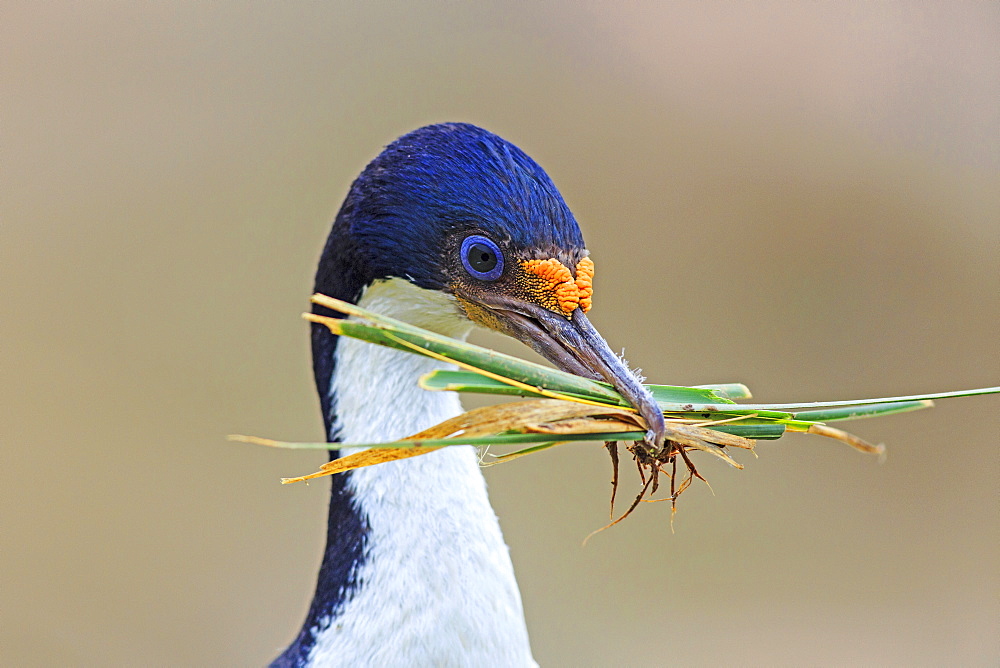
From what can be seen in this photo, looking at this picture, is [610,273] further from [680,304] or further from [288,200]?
[288,200]

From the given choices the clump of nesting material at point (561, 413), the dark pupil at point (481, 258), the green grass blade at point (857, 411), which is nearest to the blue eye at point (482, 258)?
the dark pupil at point (481, 258)

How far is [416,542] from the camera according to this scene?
197cm

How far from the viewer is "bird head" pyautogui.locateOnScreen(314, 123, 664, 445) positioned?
1865 millimetres

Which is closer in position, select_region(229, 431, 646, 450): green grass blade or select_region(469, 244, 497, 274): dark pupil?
select_region(229, 431, 646, 450): green grass blade

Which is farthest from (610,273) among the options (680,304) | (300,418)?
(300,418)

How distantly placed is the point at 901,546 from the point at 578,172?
3.17 metres

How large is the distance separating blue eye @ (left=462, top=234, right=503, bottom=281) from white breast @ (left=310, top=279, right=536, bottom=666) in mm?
121

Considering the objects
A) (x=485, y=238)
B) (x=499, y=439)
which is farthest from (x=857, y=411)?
(x=485, y=238)

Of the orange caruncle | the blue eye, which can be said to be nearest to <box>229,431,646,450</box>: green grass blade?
the orange caruncle

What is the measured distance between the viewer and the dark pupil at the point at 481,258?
1903 mm

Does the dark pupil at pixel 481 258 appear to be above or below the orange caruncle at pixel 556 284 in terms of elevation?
above

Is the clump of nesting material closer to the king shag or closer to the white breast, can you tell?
the king shag

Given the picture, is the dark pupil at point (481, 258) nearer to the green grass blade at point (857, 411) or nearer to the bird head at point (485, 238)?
the bird head at point (485, 238)

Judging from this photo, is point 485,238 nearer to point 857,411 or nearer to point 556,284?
point 556,284
